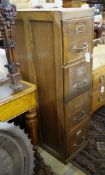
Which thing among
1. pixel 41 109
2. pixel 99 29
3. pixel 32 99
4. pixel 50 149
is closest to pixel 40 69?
pixel 32 99

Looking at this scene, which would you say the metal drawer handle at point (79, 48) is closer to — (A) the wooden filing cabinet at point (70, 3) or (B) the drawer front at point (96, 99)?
(B) the drawer front at point (96, 99)

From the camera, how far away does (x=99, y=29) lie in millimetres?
2369

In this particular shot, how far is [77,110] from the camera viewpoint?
1.53m

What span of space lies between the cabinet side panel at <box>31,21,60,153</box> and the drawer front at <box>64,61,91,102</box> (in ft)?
0.31

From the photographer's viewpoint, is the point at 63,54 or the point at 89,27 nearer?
the point at 63,54

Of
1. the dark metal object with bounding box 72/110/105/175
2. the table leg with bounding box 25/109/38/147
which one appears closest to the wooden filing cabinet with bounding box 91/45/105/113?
the dark metal object with bounding box 72/110/105/175

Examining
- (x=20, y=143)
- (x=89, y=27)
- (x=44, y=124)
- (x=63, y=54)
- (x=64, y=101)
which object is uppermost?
(x=89, y=27)

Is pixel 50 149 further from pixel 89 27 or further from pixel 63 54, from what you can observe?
pixel 89 27

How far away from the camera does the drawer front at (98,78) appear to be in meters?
1.76

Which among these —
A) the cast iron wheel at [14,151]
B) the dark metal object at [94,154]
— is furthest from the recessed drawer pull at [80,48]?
the dark metal object at [94,154]

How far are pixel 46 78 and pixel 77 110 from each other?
357mm

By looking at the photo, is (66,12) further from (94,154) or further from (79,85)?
(94,154)

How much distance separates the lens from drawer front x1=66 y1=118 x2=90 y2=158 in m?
1.57

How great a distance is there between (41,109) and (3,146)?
51 centimetres
